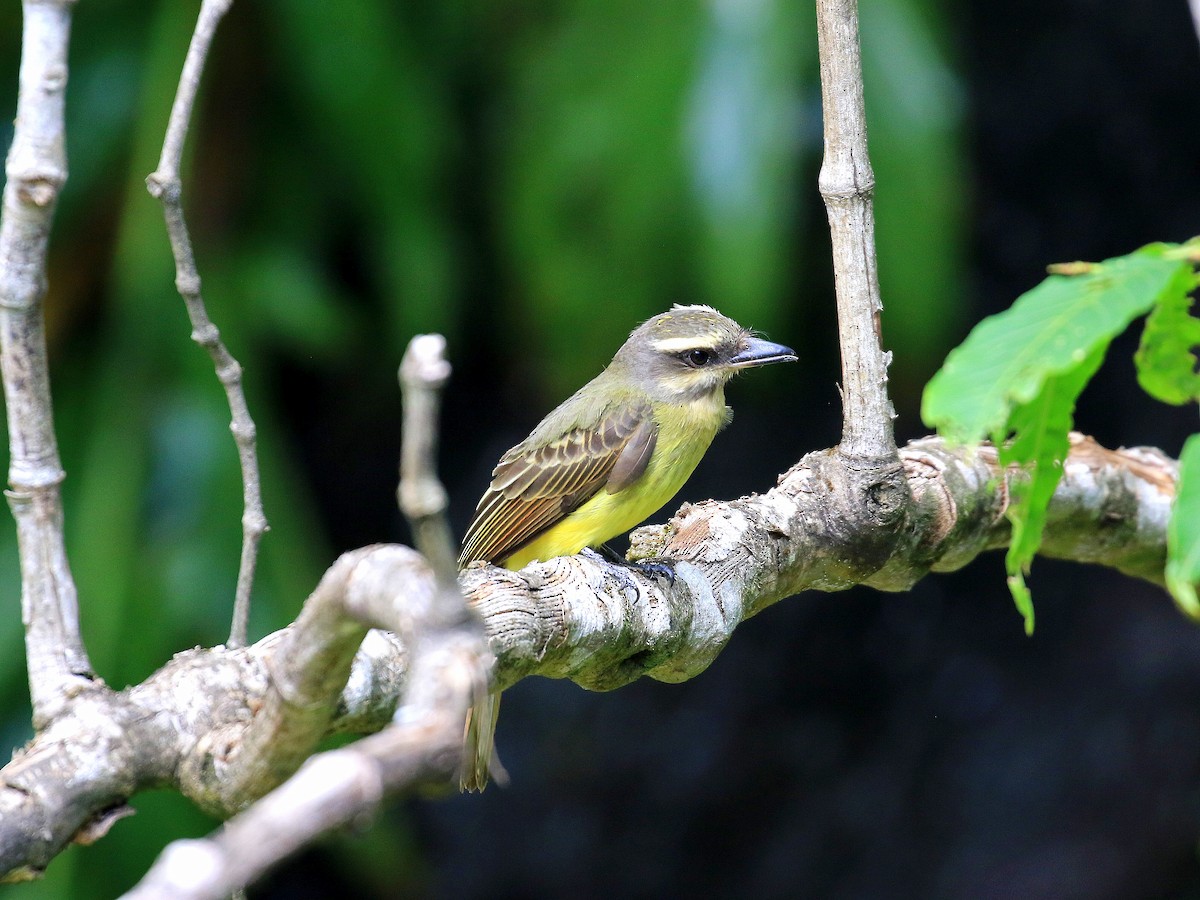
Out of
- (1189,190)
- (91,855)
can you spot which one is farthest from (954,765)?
(91,855)

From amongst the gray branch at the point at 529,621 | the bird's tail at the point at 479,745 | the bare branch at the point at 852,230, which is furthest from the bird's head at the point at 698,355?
the bird's tail at the point at 479,745

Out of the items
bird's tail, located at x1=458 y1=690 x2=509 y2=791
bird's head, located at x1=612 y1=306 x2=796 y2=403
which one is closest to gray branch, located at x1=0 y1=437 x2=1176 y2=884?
bird's tail, located at x1=458 y1=690 x2=509 y2=791

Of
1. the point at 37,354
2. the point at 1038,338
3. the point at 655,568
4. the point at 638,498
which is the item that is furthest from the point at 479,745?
the point at 1038,338

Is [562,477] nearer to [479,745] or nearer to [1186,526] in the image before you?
[479,745]

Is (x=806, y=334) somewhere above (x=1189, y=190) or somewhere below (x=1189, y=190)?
below

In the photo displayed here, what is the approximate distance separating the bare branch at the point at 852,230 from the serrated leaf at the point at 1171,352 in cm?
113

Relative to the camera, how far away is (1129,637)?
7184 mm

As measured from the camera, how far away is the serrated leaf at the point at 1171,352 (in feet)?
5.72

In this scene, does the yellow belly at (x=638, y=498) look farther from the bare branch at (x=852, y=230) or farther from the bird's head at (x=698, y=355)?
the bare branch at (x=852, y=230)

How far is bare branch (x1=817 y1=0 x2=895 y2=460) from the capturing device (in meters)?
2.79

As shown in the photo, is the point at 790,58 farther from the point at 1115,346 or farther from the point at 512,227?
the point at 1115,346

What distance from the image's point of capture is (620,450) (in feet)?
12.9

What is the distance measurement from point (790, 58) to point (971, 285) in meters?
2.24

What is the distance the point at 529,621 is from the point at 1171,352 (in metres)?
1.19
